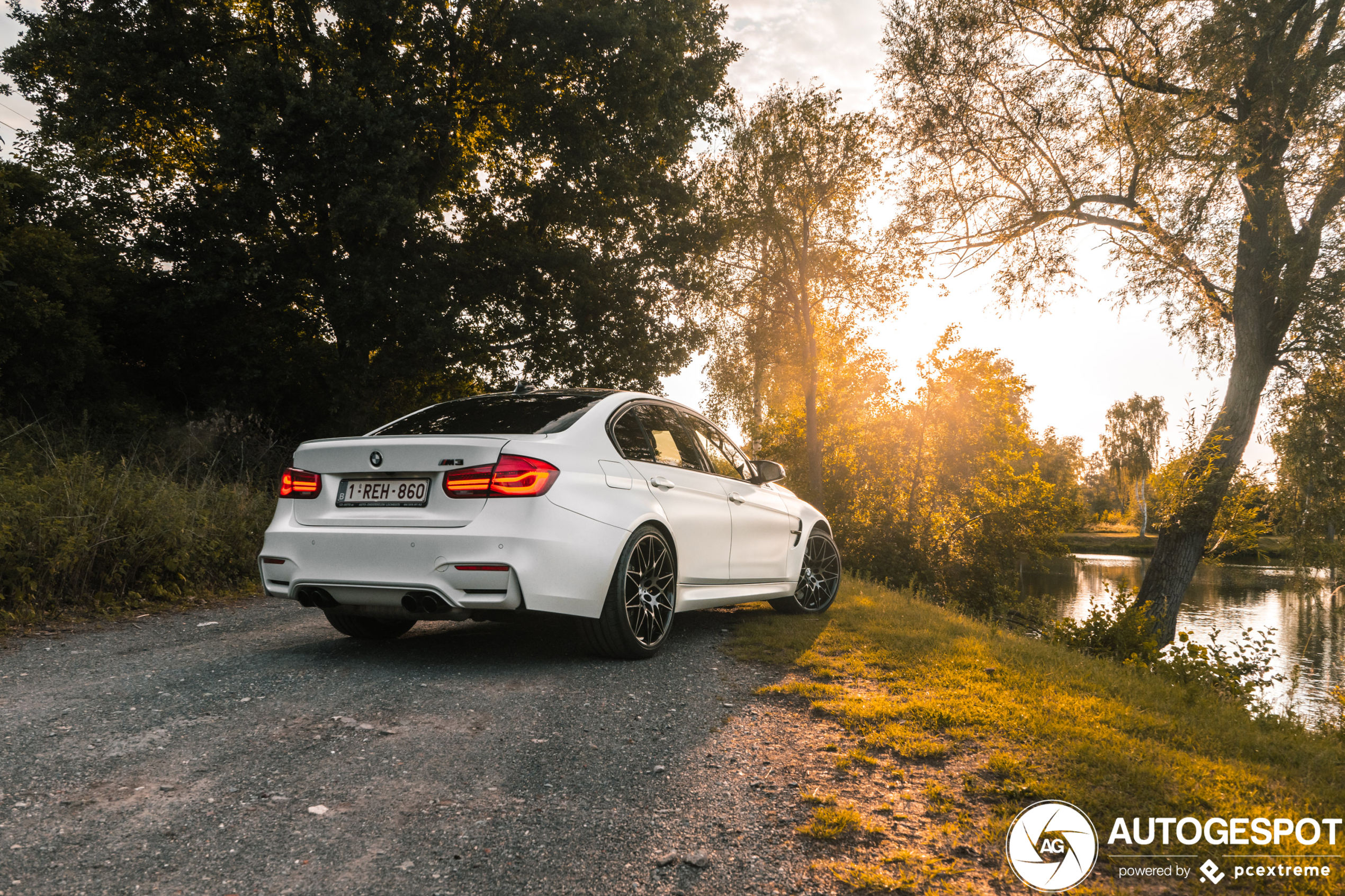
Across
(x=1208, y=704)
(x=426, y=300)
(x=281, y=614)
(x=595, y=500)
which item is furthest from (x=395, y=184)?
(x=1208, y=704)

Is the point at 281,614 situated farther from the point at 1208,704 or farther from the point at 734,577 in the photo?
the point at 1208,704

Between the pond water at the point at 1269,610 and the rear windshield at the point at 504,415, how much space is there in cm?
596

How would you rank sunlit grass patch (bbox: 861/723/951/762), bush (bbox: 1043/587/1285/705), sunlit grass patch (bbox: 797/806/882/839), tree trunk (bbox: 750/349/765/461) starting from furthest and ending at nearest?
tree trunk (bbox: 750/349/765/461)
bush (bbox: 1043/587/1285/705)
sunlit grass patch (bbox: 861/723/951/762)
sunlit grass patch (bbox: 797/806/882/839)

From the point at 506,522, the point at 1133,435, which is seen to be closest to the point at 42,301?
the point at 506,522

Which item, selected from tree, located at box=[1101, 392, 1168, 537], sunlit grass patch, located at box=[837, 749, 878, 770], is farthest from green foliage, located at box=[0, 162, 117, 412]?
tree, located at box=[1101, 392, 1168, 537]

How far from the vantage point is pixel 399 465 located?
14.5ft

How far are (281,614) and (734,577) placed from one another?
3846 mm

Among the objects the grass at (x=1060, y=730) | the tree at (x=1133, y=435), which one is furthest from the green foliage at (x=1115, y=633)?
the tree at (x=1133, y=435)

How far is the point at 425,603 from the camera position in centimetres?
419

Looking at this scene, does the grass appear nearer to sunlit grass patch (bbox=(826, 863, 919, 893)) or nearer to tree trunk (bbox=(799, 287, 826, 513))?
sunlit grass patch (bbox=(826, 863, 919, 893))

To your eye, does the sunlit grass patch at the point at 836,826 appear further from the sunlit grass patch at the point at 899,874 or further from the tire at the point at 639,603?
the tire at the point at 639,603

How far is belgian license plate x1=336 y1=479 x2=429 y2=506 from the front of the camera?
14.3 ft

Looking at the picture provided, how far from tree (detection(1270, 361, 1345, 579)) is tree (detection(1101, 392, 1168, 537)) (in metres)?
56.9

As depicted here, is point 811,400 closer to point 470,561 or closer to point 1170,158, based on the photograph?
point 1170,158
